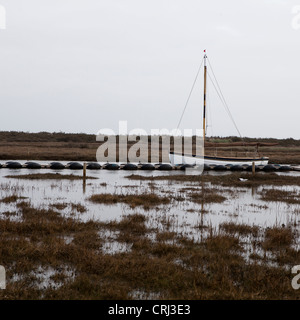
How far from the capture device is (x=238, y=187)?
23.5 meters

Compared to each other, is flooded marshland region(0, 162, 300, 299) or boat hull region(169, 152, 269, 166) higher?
boat hull region(169, 152, 269, 166)

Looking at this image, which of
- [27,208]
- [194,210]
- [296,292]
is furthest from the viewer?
[194,210]

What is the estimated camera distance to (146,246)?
941 centimetres

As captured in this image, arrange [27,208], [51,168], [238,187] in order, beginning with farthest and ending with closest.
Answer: [51,168], [238,187], [27,208]

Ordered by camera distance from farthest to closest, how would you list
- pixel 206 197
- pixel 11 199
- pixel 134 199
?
pixel 206 197, pixel 134 199, pixel 11 199

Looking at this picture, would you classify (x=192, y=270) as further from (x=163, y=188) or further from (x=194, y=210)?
(x=163, y=188)

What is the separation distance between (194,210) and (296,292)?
8085 mm

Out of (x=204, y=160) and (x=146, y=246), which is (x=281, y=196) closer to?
(x=146, y=246)

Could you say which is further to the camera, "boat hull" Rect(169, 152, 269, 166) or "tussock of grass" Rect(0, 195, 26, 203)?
"boat hull" Rect(169, 152, 269, 166)

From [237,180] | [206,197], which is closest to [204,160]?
[237,180]

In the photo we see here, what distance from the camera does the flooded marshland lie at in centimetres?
686

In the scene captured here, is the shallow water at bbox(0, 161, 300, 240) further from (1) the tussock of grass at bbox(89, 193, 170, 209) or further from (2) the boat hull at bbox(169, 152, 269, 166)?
(2) the boat hull at bbox(169, 152, 269, 166)

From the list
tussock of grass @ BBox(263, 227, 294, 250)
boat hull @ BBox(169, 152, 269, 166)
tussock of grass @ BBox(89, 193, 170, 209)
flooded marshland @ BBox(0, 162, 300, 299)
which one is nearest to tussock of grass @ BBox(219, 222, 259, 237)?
flooded marshland @ BBox(0, 162, 300, 299)
